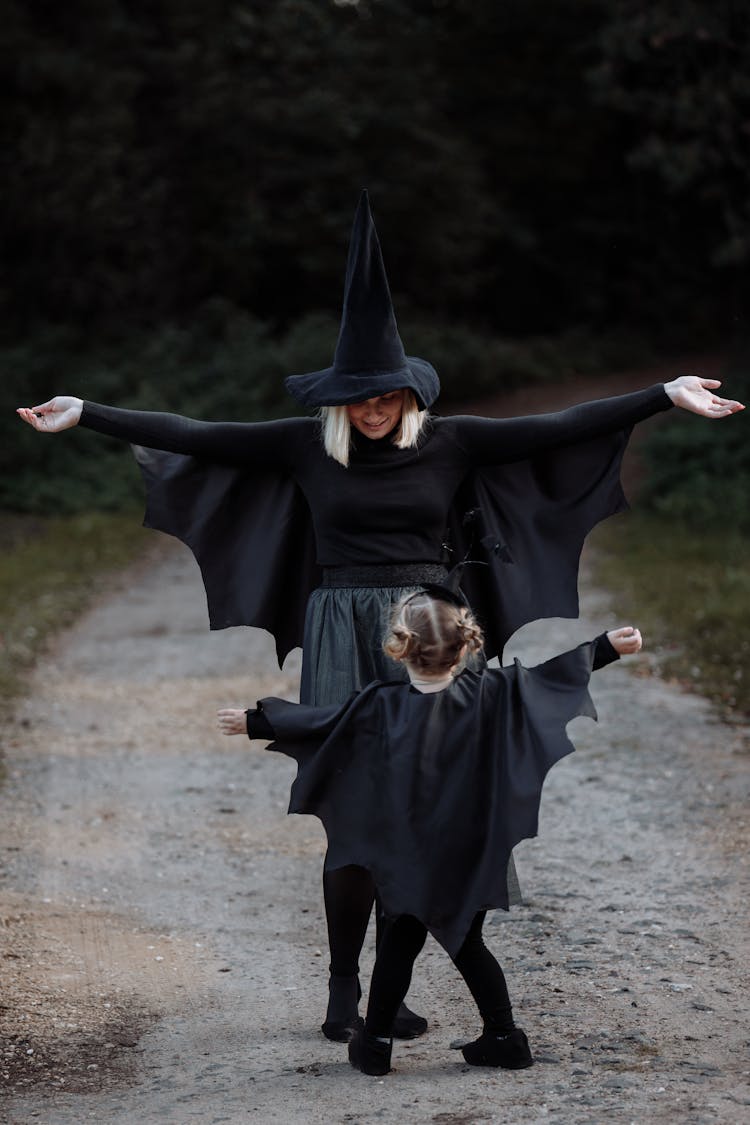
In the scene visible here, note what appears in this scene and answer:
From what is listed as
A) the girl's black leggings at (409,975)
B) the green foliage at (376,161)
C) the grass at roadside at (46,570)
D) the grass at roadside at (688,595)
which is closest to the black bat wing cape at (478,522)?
the girl's black leggings at (409,975)

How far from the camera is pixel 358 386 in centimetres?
429

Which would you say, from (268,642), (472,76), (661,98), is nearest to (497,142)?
(472,76)

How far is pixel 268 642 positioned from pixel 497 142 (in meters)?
24.4

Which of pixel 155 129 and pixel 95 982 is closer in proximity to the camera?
pixel 95 982

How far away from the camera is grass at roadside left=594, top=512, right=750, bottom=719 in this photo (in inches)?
401

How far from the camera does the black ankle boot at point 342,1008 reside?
4.48 m

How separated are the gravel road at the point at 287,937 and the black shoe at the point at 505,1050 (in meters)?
0.04

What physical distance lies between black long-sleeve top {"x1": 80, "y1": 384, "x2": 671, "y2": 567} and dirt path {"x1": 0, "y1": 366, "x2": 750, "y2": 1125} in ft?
4.76

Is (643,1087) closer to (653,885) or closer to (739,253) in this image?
(653,885)

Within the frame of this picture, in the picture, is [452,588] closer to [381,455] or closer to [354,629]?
[354,629]

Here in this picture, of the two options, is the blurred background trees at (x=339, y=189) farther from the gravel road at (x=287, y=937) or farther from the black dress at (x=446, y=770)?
the black dress at (x=446, y=770)

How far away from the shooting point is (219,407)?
23.4 m

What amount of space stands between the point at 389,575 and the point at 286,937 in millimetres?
1810

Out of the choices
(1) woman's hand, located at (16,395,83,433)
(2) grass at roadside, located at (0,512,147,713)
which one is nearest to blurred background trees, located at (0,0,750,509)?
(2) grass at roadside, located at (0,512,147,713)
